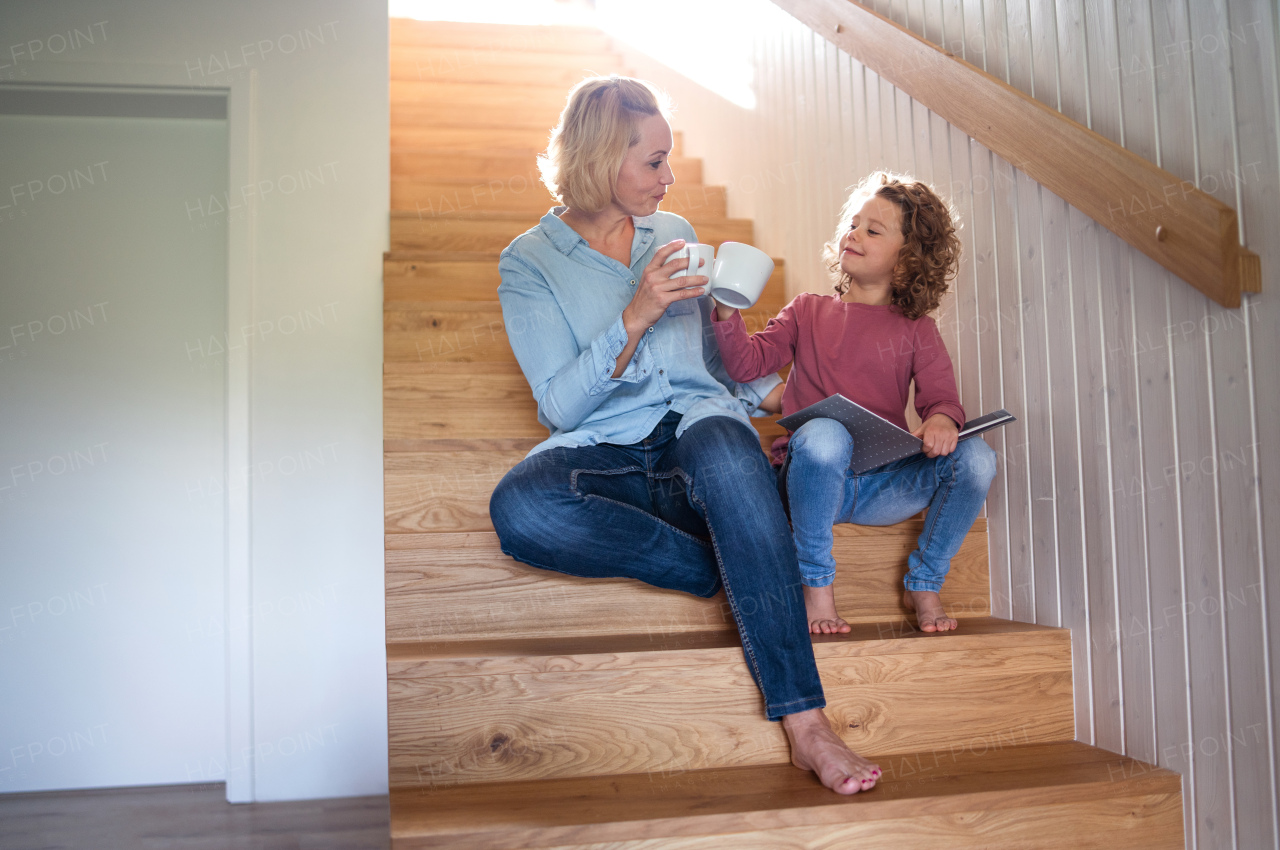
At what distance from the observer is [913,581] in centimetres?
150

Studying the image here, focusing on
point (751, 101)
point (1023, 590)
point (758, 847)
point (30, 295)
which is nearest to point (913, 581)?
point (1023, 590)

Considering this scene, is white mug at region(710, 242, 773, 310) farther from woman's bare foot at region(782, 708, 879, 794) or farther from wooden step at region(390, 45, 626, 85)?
wooden step at region(390, 45, 626, 85)

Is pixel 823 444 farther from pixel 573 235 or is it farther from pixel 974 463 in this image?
pixel 573 235

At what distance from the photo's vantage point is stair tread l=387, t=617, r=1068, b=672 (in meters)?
1.22

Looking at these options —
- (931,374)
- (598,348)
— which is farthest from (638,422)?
(931,374)

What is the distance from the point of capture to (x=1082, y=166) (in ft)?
4.33

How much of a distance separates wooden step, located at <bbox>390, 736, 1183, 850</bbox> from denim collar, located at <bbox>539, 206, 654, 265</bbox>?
86cm

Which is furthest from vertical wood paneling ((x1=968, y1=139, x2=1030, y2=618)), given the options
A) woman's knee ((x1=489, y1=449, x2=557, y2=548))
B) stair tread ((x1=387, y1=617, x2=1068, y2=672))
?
woman's knee ((x1=489, y1=449, x2=557, y2=548))

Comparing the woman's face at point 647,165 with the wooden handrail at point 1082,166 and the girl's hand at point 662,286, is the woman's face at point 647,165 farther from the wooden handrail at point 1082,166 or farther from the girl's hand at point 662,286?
the wooden handrail at point 1082,166

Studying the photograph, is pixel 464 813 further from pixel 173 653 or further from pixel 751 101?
pixel 751 101

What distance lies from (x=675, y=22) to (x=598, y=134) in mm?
1888

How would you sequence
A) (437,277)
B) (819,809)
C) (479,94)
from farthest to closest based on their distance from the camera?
1. (479,94)
2. (437,277)
3. (819,809)

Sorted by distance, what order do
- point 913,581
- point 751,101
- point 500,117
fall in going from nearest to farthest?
point 913,581 < point 751,101 < point 500,117

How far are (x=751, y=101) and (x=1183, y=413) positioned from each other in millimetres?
1765
